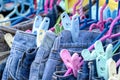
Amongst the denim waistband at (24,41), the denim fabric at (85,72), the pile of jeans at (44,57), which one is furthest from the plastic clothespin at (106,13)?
the denim fabric at (85,72)

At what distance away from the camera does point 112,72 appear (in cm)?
100

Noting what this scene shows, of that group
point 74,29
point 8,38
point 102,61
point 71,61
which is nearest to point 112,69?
point 102,61

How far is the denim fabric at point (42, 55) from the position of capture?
1.23 m

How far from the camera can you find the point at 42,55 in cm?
124

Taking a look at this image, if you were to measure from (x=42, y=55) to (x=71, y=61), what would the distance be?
154 mm

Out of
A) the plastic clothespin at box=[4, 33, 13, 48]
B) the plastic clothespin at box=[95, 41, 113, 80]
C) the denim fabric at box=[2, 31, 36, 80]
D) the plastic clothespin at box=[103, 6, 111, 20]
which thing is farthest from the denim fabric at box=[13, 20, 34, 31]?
Answer: the plastic clothespin at box=[95, 41, 113, 80]

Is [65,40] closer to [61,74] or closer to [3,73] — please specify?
[61,74]

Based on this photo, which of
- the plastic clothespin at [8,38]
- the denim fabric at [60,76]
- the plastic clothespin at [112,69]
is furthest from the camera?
the plastic clothespin at [8,38]

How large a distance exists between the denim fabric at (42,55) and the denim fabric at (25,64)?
4 cm

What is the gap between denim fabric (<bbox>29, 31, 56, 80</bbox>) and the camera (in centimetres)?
123

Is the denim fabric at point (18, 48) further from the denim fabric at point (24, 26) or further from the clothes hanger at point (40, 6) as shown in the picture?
the clothes hanger at point (40, 6)

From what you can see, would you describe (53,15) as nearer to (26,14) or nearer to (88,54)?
(26,14)

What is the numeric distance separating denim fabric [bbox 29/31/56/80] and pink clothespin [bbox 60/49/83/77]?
0.36ft

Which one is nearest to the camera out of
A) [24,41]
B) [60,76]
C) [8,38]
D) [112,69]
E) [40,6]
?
[112,69]
